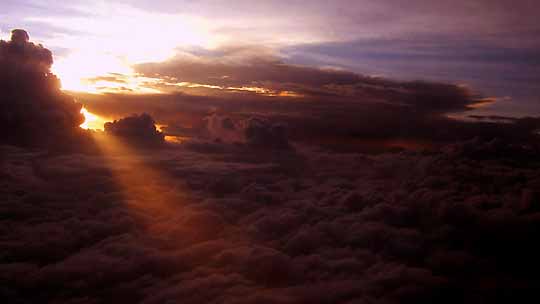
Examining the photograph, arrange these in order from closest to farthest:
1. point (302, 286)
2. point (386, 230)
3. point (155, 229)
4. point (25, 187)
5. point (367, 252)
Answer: point (302, 286), point (367, 252), point (386, 230), point (155, 229), point (25, 187)

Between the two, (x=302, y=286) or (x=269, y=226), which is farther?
(x=269, y=226)

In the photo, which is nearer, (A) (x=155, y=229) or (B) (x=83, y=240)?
(B) (x=83, y=240)

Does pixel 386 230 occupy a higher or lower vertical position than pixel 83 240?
higher

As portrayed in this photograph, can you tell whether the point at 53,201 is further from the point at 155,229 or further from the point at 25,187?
the point at 155,229

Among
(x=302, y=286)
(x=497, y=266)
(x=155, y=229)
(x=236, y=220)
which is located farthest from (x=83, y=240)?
(x=497, y=266)

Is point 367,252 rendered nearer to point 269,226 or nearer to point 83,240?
point 269,226

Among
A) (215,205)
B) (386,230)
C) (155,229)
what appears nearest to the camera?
(386,230)

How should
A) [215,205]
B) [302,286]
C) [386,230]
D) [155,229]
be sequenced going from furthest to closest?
[215,205], [155,229], [386,230], [302,286]

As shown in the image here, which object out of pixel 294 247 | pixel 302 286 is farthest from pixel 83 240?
pixel 302 286

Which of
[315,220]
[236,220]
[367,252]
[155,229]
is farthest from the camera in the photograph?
[236,220]
